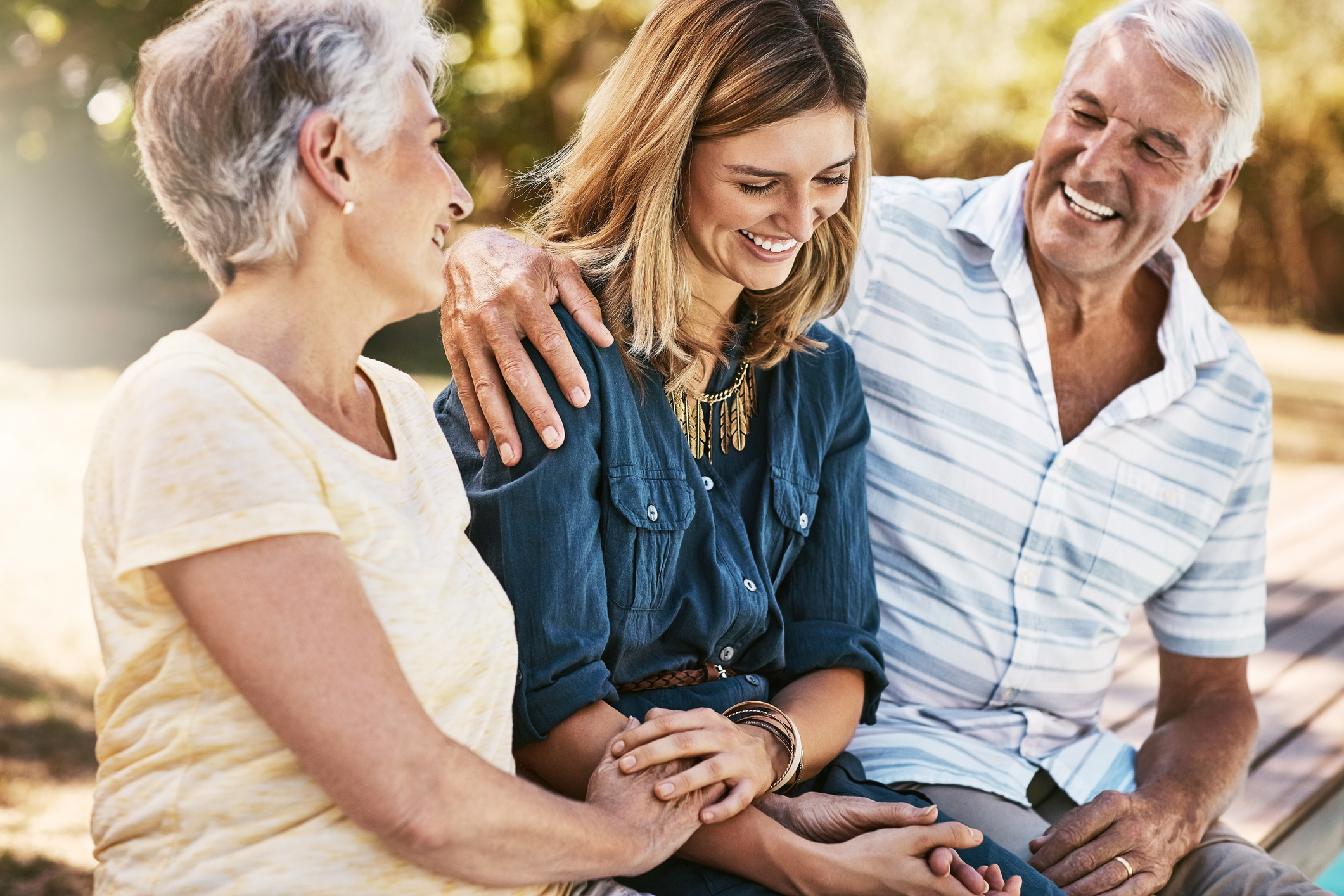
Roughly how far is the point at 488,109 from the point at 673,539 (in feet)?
23.1

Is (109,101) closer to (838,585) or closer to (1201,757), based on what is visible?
(838,585)

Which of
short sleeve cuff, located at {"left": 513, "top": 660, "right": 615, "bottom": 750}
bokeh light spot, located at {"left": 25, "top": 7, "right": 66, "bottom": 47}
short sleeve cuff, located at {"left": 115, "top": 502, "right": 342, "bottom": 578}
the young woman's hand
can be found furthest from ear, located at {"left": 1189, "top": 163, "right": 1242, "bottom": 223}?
bokeh light spot, located at {"left": 25, "top": 7, "right": 66, "bottom": 47}

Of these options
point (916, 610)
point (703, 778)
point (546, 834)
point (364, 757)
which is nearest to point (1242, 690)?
point (916, 610)

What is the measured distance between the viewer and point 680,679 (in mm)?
1796

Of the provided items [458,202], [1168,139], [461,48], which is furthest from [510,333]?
[461,48]

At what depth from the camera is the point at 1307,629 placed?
3.88 m

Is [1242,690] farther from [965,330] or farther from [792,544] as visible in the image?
[792,544]

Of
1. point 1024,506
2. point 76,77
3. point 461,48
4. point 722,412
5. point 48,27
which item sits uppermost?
point 461,48

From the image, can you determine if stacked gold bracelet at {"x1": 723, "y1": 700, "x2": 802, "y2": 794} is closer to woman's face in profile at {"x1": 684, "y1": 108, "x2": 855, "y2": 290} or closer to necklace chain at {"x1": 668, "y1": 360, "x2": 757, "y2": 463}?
necklace chain at {"x1": 668, "y1": 360, "x2": 757, "y2": 463}

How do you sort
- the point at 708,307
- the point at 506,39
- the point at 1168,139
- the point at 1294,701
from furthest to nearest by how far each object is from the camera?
1. the point at 506,39
2. the point at 1294,701
3. the point at 1168,139
4. the point at 708,307

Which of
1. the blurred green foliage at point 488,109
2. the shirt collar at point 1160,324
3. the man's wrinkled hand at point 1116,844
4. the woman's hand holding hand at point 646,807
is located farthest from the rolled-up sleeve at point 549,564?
the blurred green foliage at point 488,109

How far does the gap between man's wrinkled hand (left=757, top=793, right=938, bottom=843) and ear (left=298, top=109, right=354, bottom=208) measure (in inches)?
41.1

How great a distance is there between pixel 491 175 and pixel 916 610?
672cm

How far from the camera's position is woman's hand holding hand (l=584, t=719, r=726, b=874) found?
147cm
